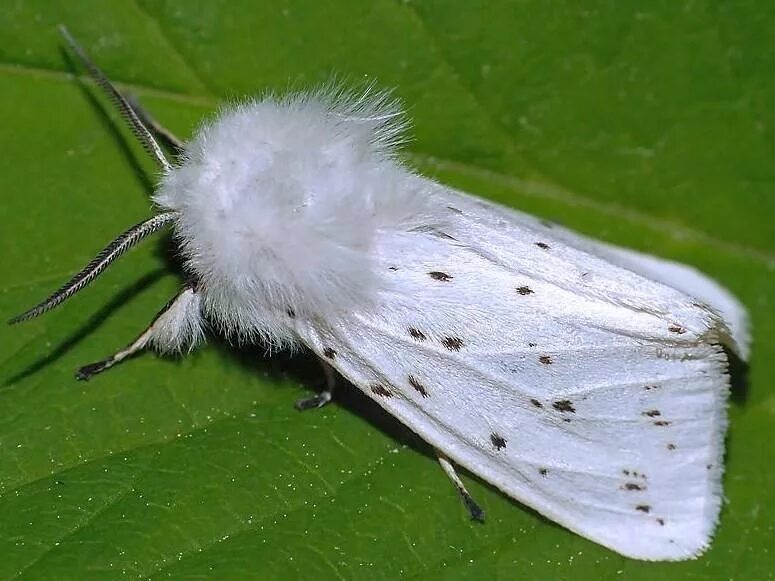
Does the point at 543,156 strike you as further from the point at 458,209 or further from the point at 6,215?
the point at 6,215

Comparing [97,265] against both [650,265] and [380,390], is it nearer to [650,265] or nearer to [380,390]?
[380,390]

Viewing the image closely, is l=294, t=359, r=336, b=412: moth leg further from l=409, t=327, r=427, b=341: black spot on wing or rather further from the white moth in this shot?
l=409, t=327, r=427, b=341: black spot on wing

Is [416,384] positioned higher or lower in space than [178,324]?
lower

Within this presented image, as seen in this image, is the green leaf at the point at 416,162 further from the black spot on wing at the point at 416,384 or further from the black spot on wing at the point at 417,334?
the black spot on wing at the point at 417,334

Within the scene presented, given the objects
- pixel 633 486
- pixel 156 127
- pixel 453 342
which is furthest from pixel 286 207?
pixel 633 486

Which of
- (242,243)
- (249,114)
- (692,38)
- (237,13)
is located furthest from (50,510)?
(692,38)

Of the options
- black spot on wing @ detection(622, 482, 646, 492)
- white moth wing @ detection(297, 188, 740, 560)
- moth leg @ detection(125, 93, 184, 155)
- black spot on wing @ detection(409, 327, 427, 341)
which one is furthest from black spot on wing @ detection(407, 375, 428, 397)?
moth leg @ detection(125, 93, 184, 155)
